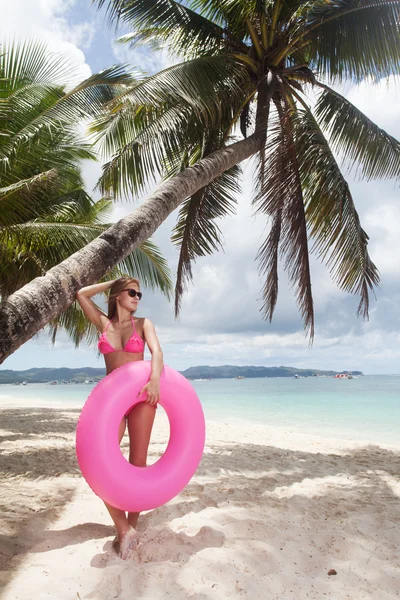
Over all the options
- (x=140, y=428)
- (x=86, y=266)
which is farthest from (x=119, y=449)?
(x=86, y=266)

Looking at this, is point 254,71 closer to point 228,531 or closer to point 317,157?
point 317,157

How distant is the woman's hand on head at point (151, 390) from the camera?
2734 millimetres

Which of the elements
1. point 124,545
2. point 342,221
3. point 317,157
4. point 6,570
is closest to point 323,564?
point 124,545

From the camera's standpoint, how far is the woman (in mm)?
2789

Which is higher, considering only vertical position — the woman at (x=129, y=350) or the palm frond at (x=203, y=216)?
the palm frond at (x=203, y=216)

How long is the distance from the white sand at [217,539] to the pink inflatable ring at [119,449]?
0.38m

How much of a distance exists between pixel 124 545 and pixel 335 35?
20.6ft

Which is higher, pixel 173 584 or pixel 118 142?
pixel 118 142

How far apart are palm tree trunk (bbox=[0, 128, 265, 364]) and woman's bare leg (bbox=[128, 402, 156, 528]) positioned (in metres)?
0.79

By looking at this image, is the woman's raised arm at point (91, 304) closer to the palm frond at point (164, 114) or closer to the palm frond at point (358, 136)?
the palm frond at point (164, 114)

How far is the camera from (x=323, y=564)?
2756 mm

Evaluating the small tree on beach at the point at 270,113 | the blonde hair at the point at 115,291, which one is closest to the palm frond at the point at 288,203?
the small tree on beach at the point at 270,113

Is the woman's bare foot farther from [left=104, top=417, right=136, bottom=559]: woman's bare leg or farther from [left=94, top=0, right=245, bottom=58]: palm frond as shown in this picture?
[left=94, top=0, right=245, bottom=58]: palm frond

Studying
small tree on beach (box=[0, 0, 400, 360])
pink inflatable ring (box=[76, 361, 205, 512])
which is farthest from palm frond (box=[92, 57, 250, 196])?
pink inflatable ring (box=[76, 361, 205, 512])
